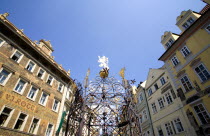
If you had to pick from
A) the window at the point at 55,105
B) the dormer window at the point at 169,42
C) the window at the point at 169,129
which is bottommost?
the window at the point at 169,129

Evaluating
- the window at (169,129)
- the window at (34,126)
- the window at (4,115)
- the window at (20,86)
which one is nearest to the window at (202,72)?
the window at (169,129)

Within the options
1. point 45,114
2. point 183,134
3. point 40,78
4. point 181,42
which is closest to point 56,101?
point 45,114

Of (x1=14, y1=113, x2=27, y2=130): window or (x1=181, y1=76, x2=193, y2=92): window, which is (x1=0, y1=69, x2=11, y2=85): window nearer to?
(x1=14, y1=113, x2=27, y2=130): window

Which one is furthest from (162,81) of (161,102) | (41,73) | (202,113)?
(41,73)

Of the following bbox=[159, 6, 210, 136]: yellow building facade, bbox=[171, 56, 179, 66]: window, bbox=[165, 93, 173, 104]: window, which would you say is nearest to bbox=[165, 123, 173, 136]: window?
bbox=[165, 93, 173, 104]: window

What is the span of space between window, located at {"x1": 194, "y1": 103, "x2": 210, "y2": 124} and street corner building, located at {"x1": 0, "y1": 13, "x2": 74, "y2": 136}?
578 inches

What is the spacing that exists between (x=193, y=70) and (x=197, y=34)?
399 centimetres

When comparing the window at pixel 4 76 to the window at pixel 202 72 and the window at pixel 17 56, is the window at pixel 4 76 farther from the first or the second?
the window at pixel 202 72

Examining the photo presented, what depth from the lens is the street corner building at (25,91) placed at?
10259 mm

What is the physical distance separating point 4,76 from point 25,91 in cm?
232

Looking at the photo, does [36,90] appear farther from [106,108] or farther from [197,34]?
[197,34]

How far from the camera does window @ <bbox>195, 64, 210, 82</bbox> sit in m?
10.6

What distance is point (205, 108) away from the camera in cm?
1004

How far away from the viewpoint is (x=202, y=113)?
33.7ft
